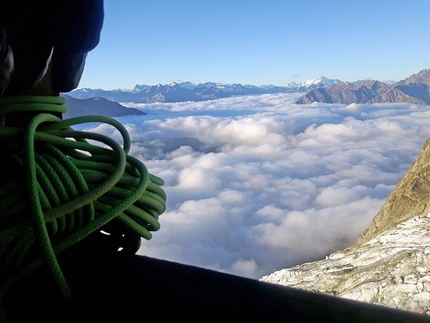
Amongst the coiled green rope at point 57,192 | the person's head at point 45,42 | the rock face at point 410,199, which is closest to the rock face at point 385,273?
the rock face at point 410,199

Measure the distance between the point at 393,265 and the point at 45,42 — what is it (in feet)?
280

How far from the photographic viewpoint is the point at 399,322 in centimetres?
87

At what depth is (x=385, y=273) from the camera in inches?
2894

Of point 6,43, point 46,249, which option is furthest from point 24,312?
point 6,43

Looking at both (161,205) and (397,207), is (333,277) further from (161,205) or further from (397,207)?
(161,205)

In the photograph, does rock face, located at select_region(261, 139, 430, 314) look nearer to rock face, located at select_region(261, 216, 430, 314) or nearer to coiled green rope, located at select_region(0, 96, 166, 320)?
rock face, located at select_region(261, 216, 430, 314)

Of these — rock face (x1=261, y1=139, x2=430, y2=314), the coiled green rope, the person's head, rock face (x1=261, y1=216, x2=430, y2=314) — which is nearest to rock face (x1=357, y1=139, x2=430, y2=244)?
rock face (x1=261, y1=139, x2=430, y2=314)

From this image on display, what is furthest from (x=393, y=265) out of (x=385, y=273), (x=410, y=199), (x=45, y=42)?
(x=45, y=42)

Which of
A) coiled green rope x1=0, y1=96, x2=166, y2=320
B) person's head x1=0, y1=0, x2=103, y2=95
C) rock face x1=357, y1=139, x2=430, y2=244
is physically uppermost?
person's head x1=0, y1=0, x2=103, y2=95

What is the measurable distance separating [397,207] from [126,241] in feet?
370

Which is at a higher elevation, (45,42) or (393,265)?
(45,42)

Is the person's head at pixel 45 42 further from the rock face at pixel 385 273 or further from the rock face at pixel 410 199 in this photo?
the rock face at pixel 410 199

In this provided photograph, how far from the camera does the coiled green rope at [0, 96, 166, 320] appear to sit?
1184mm

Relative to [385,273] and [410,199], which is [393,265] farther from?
[410,199]
